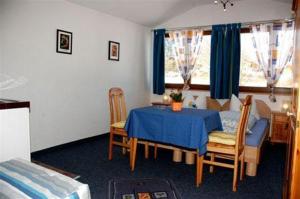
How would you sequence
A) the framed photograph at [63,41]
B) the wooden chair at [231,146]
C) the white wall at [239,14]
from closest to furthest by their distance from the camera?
the wooden chair at [231,146] → the framed photograph at [63,41] → the white wall at [239,14]

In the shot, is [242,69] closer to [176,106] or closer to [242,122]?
[176,106]

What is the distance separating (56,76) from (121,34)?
173 cm

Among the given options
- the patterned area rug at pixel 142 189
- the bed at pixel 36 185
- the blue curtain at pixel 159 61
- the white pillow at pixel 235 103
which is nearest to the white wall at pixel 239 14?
the blue curtain at pixel 159 61

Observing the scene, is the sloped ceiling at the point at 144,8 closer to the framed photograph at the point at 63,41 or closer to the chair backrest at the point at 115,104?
the framed photograph at the point at 63,41

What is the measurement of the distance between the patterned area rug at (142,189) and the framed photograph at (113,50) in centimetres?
261

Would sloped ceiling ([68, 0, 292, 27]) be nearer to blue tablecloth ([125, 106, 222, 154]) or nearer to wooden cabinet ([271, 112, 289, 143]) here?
wooden cabinet ([271, 112, 289, 143])

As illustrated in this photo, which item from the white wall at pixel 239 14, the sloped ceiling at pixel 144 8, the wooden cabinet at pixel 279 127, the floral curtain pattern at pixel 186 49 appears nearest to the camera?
the sloped ceiling at pixel 144 8

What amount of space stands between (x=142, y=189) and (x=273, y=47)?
137 inches

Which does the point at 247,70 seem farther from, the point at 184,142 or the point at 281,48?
the point at 184,142

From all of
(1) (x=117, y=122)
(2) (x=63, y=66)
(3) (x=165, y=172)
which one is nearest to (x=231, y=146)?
(3) (x=165, y=172)

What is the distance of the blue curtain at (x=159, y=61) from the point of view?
18.4ft

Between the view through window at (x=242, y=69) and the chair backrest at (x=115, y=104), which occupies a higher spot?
the view through window at (x=242, y=69)

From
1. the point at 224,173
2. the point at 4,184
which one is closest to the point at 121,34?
the point at 224,173

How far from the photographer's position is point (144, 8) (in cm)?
466
